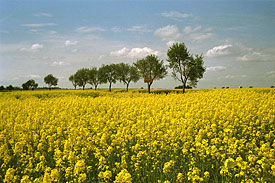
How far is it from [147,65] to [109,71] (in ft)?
70.9

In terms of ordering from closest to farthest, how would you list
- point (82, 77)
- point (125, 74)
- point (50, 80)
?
point (125, 74)
point (82, 77)
point (50, 80)

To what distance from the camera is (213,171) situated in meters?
6.02

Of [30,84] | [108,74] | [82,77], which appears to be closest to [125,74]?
[108,74]

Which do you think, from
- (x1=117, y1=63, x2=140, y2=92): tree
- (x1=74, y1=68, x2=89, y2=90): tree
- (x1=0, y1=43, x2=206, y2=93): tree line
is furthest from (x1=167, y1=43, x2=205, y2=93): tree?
(x1=74, y1=68, x2=89, y2=90): tree

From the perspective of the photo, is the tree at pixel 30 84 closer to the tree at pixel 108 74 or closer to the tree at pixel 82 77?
the tree at pixel 82 77

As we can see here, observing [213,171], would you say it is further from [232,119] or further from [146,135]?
[232,119]

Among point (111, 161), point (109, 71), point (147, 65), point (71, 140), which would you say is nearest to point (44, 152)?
point (71, 140)

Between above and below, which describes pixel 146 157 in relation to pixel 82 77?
below

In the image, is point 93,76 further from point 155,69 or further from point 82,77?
point 155,69

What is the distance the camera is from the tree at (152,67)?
50344mm

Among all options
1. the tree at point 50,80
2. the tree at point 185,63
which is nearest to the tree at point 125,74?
the tree at point 185,63

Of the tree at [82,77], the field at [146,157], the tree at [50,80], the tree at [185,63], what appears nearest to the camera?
the field at [146,157]

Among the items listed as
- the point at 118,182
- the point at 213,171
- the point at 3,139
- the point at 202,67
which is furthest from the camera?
the point at 202,67

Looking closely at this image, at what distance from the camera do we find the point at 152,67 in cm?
5047
